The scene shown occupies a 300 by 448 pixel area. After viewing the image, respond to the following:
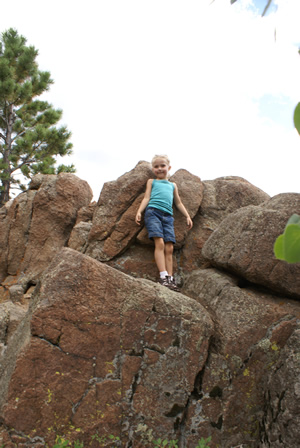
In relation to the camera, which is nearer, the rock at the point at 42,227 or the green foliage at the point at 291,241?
the green foliage at the point at 291,241

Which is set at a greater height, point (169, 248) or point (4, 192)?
point (4, 192)

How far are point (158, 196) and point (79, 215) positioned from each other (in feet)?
9.76

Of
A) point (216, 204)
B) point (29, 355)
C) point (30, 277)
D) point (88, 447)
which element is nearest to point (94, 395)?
point (88, 447)

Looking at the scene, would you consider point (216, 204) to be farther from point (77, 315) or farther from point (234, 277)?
point (77, 315)

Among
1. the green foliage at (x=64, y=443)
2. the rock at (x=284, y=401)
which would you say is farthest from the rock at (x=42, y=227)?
the rock at (x=284, y=401)

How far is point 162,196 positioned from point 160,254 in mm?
1096

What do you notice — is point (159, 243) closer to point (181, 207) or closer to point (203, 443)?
point (181, 207)

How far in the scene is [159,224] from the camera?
6.41 meters

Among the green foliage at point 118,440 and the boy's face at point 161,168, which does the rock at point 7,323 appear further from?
the boy's face at point 161,168

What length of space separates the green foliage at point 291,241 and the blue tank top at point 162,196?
19.5 ft

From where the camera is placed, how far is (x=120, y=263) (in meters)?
6.82

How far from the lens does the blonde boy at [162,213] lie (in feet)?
20.6

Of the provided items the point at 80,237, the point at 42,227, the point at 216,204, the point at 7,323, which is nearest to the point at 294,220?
the point at 7,323

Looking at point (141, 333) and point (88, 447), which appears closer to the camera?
point (88, 447)
